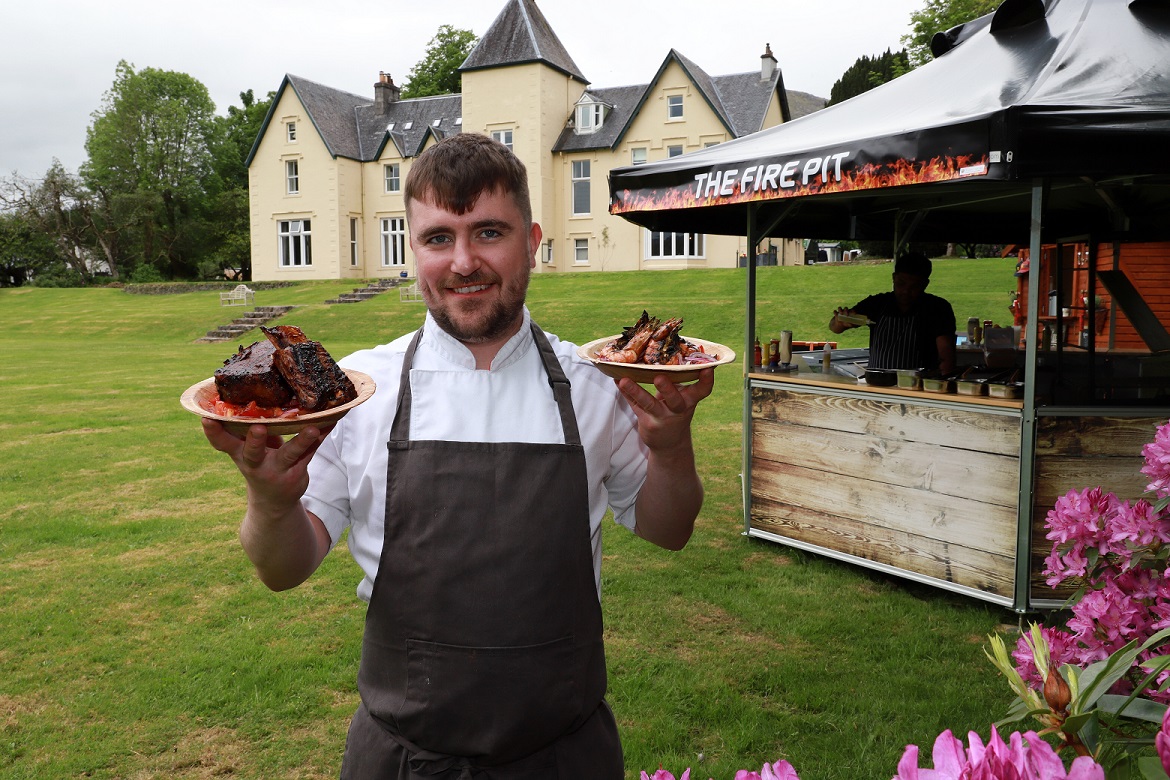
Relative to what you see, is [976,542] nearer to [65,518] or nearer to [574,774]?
[574,774]

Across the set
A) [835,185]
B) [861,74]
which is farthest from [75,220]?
[835,185]

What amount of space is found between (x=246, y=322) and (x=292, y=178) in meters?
16.8

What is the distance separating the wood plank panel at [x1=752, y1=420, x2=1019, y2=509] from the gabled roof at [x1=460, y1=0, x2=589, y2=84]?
3438 centimetres

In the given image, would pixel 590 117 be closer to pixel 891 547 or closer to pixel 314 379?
pixel 891 547

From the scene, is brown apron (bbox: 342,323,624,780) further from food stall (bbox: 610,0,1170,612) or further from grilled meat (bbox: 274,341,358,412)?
food stall (bbox: 610,0,1170,612)

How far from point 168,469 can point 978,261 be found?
29067 millimetres

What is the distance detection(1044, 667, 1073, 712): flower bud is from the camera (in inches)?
39.9

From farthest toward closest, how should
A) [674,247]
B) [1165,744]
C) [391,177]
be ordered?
[391,177] → [674,247] → [1165,744]

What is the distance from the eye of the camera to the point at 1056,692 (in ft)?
3.33

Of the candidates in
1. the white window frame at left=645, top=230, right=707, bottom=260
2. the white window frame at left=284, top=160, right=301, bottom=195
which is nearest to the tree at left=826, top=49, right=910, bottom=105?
the white window frame at left=645, top=230, right=707, bottom=260

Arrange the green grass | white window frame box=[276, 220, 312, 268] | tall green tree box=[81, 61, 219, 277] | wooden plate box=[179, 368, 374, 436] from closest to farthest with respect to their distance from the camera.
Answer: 1. wooden plate box=[179, 368, 374, 436]
2. the green grass
3. white window frame box=[276, 220, 312, 268]
4. tall green tree box=[81, 61, 219, 277]

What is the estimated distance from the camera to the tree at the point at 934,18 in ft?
98.5

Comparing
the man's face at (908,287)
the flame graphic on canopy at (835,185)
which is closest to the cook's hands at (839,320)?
the man's face at (908,287)

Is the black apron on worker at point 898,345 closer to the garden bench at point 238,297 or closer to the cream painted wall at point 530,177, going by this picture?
the cream painted wall at point 530,177
